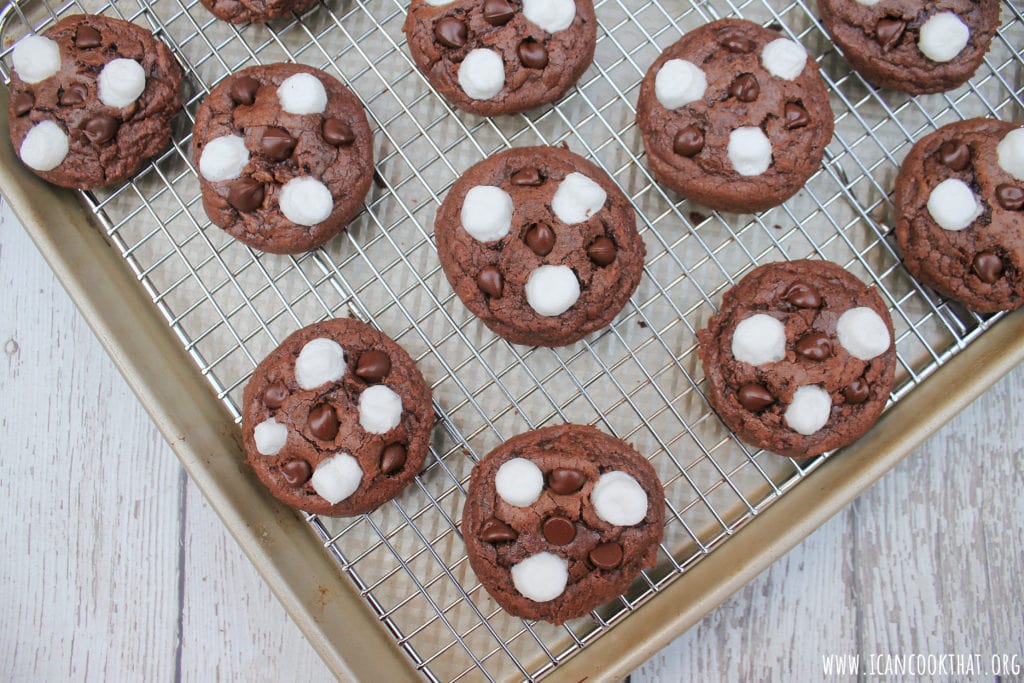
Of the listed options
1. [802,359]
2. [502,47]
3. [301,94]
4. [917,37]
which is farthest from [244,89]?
[917,37]

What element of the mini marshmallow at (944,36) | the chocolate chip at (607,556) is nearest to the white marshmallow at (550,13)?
the mini marshmallow at (944,36)

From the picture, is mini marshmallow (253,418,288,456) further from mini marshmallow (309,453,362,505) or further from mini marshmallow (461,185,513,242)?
mini marshmallow (461,185,513,242)

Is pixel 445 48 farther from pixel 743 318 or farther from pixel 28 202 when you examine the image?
pixel 28 202

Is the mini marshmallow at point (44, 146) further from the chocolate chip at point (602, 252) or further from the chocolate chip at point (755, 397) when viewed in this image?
the chocolate chip at point (755, 397)

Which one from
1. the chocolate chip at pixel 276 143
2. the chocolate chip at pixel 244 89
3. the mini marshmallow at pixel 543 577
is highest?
the chocolate chip at pixel 244 89

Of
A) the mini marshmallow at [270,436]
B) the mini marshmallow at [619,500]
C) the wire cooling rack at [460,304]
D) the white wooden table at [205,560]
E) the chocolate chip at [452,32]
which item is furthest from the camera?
the white wooden table at [205,560]

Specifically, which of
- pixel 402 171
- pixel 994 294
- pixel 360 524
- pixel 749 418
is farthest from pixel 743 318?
pixel 360 524
